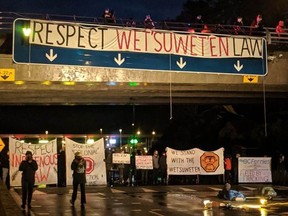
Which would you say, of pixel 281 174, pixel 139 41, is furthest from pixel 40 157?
pixel 281 174

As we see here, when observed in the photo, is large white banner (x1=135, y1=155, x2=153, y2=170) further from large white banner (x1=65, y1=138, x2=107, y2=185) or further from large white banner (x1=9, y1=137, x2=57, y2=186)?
large white banner (x1=9, y1=137, x2=57, y2=186)

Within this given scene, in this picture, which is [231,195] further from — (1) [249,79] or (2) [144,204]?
(1) [249,79]

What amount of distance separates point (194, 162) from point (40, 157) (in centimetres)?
779

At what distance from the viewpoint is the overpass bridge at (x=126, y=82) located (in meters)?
23.5

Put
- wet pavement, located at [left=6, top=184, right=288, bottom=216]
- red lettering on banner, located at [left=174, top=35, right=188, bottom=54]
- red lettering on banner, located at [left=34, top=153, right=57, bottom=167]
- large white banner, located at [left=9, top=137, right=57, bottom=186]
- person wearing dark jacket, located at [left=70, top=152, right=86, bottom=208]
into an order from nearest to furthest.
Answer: wet pavement, located at [left=6, top=184, right=288, bottom=216] < person wearing dark jacket, located at [left=70, top=152, right=86, bottom=208] < red lettering on banner, located at [left=174, top=35, right=188, bottom=54] < large white banner, located at [left=9, top=137, right=57, bottom=186] < red lettering on banner, located at [left=34, top=153, right=57, bottom=167]

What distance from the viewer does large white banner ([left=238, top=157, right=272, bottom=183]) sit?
27.7 metres

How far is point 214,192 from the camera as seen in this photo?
72.8ft

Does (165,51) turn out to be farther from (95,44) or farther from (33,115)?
(33,115)

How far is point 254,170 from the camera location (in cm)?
2780

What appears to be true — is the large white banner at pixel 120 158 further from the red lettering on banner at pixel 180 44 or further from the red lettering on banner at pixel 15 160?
the red lettering on banner at pixel 180 44

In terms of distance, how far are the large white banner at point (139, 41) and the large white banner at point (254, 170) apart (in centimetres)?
618

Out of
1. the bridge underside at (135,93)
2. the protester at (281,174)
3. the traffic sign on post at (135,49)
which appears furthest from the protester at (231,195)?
the protester at (281,174)

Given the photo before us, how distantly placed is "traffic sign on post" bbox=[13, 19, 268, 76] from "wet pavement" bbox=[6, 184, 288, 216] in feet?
17.4

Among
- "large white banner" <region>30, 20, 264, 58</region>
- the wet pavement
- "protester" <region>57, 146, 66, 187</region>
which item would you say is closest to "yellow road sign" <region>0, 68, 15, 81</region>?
"large white banner" <region>30, 20, 264, 58</region>
